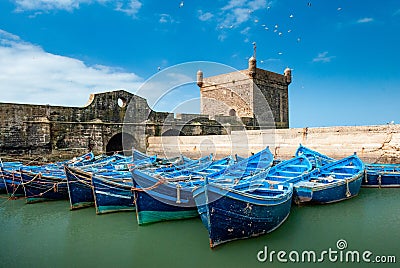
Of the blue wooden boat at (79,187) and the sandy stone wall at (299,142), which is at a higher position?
the sandy stone wall at (299,142)

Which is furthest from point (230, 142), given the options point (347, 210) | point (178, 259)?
point (178, 259)

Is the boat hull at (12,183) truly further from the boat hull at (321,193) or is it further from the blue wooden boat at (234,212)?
the boat hull at (321,193)

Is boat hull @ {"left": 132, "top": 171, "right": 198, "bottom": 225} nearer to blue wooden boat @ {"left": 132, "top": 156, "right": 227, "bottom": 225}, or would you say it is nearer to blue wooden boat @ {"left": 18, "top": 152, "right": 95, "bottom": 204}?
blue wooden boat @ {"left": 132, "top": 156, "right": 227, "bottom": 225}

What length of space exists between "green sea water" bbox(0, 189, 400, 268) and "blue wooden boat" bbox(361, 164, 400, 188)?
6.57 ft

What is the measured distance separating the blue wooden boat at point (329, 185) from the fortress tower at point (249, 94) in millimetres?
16338

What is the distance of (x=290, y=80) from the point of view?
31.3 metres

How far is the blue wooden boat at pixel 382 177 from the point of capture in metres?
10.5

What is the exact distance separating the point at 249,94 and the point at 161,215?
69.0 feet

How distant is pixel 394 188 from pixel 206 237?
8.13 meters

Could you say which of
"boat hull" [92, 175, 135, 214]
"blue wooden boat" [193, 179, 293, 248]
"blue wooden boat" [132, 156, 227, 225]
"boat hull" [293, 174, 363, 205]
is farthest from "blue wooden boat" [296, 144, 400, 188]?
"boat hull" [92, 175, 135, 214]

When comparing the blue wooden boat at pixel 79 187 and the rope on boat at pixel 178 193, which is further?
the blue wooden boat at pixel 79 187

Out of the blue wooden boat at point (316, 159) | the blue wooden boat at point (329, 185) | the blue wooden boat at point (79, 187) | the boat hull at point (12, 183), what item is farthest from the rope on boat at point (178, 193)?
the boat hull at point (12, 183)

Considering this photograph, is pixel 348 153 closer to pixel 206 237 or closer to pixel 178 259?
pixel 206 237

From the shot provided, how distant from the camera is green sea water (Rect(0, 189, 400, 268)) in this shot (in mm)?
5488
